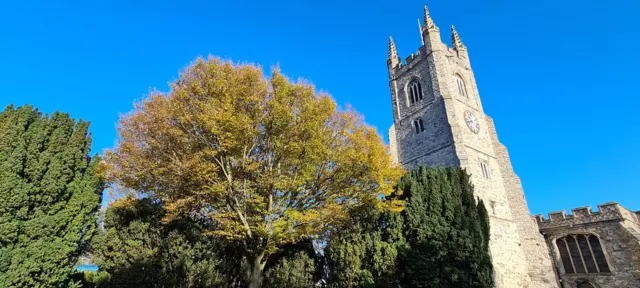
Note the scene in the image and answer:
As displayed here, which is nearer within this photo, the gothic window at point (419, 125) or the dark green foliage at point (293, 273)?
the dark green foliage at point (293, 273)

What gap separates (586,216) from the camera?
2283cm

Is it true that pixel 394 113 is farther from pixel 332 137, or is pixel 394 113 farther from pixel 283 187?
pixel 283 187

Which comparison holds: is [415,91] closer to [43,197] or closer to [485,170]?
[485,170]

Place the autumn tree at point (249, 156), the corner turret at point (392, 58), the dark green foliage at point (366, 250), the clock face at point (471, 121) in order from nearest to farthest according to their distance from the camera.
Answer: the autumn tree at point (249, 156), the dark green foliage at point (366, 250), the clock face at point (471, 121), the corner turret at point (392, 58)

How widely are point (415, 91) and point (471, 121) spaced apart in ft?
17.4

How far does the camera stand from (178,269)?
12.8 meters

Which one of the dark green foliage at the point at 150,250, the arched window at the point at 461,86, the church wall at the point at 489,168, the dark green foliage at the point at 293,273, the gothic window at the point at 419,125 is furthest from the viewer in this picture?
the arched window at the point at 461,86

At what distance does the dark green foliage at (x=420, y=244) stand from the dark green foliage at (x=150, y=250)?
5.45 metres

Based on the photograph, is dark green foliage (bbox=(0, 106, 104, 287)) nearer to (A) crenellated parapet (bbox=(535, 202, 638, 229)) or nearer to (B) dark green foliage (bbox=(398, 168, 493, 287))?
(B) dark green foliage (bbox=(398, 168, 493, 287))

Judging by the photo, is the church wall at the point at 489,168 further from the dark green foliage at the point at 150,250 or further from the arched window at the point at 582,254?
the dark green foliage at the point at 150,250

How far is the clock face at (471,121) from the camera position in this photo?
25.5 m

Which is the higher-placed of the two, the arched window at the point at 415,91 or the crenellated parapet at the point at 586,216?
the arched window at the point at 415,91

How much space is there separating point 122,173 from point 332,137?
26.3 ft

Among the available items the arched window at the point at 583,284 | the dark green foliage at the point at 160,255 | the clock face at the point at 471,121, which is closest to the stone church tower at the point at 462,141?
the clock face at the point at 471,121
